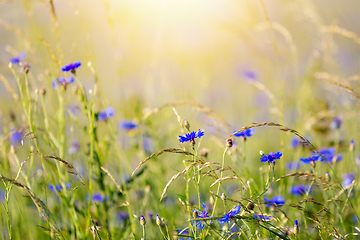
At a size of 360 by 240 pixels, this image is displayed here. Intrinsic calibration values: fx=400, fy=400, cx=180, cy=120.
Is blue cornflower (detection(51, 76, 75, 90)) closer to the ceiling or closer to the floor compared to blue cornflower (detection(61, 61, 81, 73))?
closer to the ceiling

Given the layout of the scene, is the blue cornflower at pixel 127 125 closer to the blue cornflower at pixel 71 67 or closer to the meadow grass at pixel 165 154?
the meadow grass at pixel 165 154

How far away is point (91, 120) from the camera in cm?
112

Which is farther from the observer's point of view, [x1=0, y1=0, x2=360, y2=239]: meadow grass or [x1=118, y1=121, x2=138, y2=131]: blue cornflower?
[x1=118, y1=121, x2=138, y2=131]: blue cornflower

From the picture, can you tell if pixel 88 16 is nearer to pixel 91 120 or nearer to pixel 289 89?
pixel 289 89

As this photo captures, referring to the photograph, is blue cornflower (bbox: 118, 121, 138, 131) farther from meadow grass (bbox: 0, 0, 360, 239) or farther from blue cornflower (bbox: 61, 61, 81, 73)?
blue cornflower (bbox: 61, 61, 81, 73)

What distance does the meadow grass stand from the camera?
0.90m

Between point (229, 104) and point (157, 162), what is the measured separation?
2.87 meters

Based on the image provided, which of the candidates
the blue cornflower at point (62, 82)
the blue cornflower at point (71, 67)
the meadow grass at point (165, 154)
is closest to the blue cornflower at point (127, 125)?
the meadow grass at point (165, 154)

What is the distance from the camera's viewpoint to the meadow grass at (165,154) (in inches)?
35.4

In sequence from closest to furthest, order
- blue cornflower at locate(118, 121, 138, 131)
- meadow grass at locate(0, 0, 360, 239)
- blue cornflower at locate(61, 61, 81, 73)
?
meadow grass at locate(0, 0, 360, 239)
blue cornflower at locate(61, 61, 81, 73)
blue cornflower at locate(118, 121, 138, 131)

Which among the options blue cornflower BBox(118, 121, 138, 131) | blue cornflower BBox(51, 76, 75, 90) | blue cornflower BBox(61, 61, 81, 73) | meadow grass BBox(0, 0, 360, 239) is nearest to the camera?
meadow grass BBox(0, 0, 360, 239)

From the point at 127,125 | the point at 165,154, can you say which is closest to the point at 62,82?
the point at 127,125

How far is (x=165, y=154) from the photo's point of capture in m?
2.21

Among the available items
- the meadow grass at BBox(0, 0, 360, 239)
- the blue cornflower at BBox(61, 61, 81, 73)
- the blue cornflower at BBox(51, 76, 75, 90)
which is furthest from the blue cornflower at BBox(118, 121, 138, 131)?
the blue cornflower at BBox(61, 61, 81, 73)
